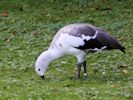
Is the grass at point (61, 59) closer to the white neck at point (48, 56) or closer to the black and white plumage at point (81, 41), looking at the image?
the white neck at point (48, 56)

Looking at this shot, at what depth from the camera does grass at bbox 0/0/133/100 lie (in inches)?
431

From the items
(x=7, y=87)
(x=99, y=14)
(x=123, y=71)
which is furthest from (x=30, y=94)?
(x=99, y=14)

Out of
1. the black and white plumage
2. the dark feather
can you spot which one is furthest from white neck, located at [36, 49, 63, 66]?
the dark feather

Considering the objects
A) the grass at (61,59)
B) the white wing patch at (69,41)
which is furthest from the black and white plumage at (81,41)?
the grass at (61,59)

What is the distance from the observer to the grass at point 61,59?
35.9 feet

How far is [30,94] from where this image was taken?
10688 mm

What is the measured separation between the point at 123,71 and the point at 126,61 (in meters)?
1.34

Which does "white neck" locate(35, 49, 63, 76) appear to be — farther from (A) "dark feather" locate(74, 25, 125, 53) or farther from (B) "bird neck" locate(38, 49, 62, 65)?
(A) "dark feather" locate(74, 25, 125, 53)

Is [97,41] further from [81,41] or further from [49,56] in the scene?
[49,56]

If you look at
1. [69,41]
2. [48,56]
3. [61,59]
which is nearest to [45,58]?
[48,56]

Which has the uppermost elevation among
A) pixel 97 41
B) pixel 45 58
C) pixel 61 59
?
pixel 97 41

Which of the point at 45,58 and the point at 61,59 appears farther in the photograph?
the point at 61,59

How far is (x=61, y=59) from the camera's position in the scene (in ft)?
51.1

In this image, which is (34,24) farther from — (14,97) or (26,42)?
(14,97)
